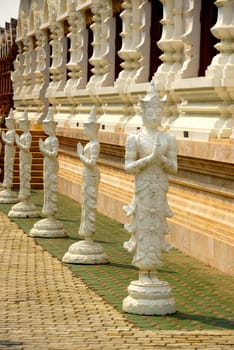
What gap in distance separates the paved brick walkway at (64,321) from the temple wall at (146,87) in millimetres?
2335

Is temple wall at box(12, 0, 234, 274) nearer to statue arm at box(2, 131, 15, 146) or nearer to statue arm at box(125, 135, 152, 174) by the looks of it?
statue arm at box(2, 131, 15, 146)

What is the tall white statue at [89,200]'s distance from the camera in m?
14.9

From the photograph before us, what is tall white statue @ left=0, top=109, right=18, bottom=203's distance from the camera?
2440 cm

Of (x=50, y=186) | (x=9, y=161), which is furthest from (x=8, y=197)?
(x=50, y=186)

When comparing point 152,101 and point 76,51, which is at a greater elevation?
point 76,51

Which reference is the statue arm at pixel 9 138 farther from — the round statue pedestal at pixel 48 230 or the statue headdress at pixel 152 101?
the statue headdress at pixel 152 101

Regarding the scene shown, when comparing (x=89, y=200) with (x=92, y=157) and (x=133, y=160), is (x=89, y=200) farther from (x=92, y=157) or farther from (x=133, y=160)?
(x=133, y=160)

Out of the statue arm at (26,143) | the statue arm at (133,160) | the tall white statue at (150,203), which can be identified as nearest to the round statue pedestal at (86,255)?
the tall white statue at (150,203)

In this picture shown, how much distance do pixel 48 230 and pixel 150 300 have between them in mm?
7134

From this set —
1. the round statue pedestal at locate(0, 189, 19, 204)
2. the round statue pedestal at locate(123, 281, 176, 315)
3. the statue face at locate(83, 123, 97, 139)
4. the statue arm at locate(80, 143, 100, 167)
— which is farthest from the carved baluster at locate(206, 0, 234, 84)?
the round statue pedestal at locate(0, 189, 19, 204)

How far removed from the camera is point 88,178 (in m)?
15.0

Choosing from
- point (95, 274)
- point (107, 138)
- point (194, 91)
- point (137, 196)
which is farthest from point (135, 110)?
point (137, 196)

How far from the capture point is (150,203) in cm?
1140

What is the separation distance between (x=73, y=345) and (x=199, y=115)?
7975 millimetres
